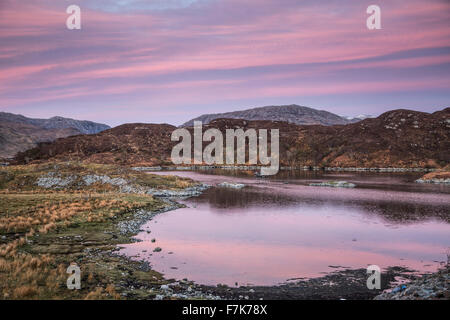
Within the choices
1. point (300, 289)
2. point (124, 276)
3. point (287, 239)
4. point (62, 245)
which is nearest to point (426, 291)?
point (300, 289)

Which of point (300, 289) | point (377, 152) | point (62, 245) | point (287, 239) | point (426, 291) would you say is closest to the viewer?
point (426, 291)

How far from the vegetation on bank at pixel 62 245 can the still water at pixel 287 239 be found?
8.13ft

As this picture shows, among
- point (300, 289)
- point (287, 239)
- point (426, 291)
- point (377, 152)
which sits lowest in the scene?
point (287, 239)

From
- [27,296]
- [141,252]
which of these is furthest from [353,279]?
[27,296]

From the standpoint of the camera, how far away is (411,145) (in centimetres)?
17000

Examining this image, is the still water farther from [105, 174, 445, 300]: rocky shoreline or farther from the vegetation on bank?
the vegetation on bank

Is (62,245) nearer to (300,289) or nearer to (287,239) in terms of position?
(300,289)

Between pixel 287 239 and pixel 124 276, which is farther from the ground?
pixel 124 276

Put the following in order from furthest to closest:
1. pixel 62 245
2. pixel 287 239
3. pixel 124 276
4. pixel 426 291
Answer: pixel 287 239
pixel 62 245
pixel 124 276
pixel 426 291

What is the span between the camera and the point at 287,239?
29.2 meters

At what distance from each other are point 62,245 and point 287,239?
18.0 m

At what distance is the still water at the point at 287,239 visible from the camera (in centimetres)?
2089

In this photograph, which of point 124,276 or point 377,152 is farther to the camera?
point 377,152
